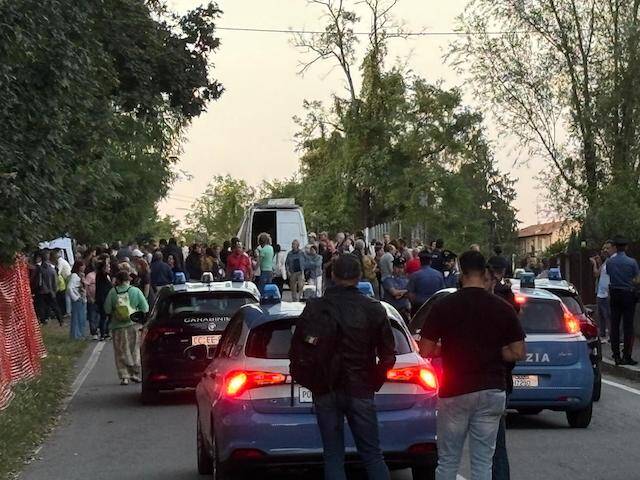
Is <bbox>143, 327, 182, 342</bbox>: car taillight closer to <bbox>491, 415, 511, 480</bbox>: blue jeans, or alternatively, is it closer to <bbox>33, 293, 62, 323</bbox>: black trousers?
<bbox>491, 415, 511, 480</bbox>: blue jeans

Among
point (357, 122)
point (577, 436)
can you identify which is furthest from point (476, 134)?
point (577, 436)

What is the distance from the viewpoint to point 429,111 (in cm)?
7288

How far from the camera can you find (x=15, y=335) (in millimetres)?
21078

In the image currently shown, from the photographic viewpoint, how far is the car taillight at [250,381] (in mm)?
9836

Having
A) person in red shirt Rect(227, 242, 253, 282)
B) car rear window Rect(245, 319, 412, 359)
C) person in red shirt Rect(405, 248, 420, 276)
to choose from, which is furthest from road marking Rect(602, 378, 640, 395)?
person in red shirt Rect(227, 242, 253, 282)

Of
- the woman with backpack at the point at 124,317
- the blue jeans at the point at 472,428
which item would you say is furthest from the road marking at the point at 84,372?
the blue jeans at the point at 472,428

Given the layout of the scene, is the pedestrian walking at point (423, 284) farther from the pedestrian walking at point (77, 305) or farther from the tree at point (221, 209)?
the tree at point (221, 209)

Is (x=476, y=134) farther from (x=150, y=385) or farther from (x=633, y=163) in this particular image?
(x=150, y=385)

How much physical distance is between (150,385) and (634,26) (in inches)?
866

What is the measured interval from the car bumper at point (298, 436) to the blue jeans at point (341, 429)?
124 centimetres

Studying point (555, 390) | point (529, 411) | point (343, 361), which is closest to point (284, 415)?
point (343, 361)

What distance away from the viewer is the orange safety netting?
61.4ft

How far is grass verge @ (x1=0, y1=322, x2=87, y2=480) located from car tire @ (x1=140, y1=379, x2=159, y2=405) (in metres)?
1.05

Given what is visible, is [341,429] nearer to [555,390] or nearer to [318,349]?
[318,349]
